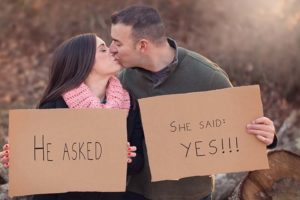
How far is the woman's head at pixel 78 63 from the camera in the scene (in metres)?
3.09

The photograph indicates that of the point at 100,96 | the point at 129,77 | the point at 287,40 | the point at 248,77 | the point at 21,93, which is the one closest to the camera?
the point at 100,96

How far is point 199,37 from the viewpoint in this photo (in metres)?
7.84

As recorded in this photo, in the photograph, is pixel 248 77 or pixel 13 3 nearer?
pixel 248 77

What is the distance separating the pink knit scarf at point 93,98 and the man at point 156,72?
0.19 meters

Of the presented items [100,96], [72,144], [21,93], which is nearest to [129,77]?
[100,96]

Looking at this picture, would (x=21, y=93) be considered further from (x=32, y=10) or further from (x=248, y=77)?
(x=248, y=77)

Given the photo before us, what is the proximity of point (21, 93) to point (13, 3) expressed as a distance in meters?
1.94

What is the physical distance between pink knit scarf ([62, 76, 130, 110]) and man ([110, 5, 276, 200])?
194 millimetres

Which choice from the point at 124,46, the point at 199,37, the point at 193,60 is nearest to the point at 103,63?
the point at 124,46

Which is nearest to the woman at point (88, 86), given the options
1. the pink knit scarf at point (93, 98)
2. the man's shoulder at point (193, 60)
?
the pink knit scarf at point (93, 98)

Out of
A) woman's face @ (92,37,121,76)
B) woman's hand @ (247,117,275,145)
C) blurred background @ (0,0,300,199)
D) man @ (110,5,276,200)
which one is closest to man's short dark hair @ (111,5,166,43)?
man @ (110,5,276,200)

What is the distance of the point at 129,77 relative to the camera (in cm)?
344

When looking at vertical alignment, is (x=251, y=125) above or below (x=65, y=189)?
above

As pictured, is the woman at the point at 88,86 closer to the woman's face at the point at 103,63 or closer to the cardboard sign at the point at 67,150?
the woman's face at the point at 103,63
